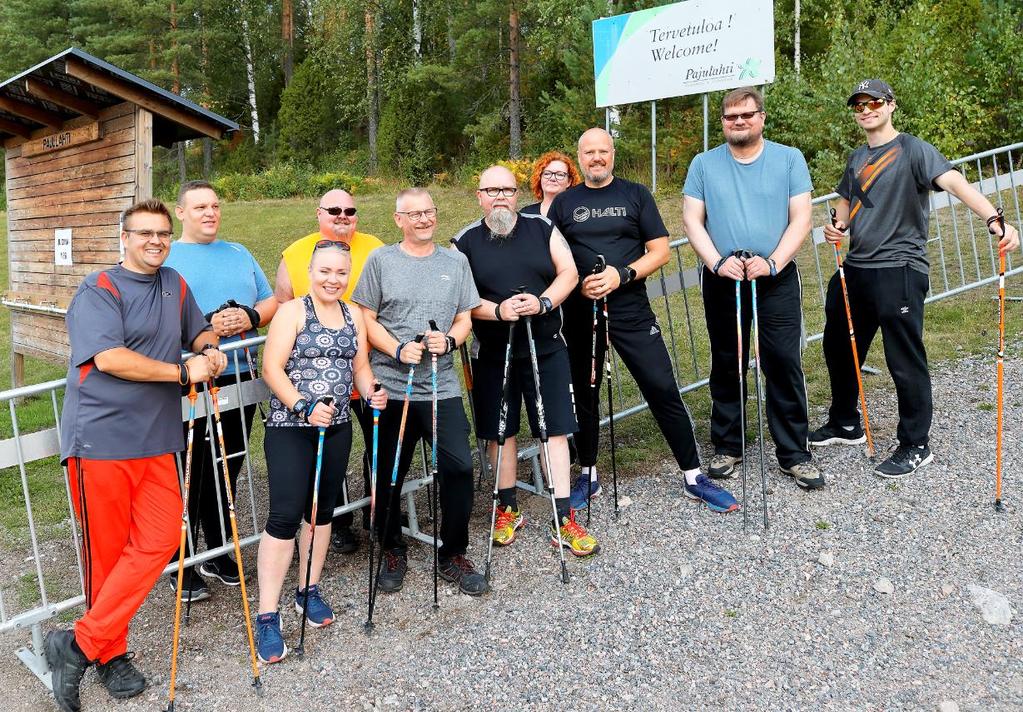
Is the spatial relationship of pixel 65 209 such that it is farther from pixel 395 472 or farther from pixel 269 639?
pixel 269 639

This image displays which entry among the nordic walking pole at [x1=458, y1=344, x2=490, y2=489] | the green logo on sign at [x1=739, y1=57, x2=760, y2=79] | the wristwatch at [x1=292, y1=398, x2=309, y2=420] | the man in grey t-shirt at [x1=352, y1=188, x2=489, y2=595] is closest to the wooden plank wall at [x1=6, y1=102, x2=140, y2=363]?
the nordic walking pole at [x1=458, y1=344, x2=490, y2=489]

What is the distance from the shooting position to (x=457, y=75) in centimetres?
2655

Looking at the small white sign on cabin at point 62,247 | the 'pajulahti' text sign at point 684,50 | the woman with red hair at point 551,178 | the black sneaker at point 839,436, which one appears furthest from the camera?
the 'pajulahti' text sign at point 684,50

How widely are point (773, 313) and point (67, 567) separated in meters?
4.35

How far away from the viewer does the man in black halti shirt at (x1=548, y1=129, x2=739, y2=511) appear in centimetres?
459

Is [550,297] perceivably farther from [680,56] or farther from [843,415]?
[680,56]

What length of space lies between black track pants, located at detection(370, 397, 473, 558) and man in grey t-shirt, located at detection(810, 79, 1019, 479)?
8.45ft

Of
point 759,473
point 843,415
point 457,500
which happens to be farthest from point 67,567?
point 843,415

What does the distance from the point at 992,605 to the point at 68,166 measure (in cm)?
730

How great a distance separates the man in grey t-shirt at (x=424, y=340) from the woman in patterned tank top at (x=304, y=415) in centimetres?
25

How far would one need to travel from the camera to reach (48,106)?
6.95 m

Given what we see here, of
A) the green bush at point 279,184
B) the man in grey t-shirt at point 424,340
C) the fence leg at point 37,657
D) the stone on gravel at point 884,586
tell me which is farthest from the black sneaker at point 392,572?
the green bush at point 279,184

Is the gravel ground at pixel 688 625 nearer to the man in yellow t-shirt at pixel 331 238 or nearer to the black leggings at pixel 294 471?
the black leggings at pixel 294 471

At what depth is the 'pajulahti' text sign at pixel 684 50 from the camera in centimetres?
1018
